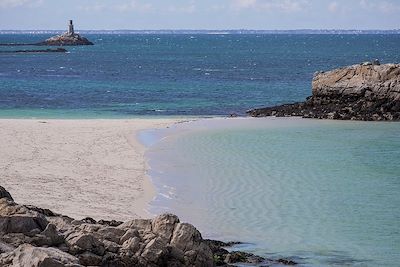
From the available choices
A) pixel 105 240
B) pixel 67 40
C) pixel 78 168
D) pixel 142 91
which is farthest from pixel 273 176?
pixel 67 40

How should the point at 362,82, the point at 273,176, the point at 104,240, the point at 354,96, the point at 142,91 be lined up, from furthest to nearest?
the point at 142,91 → the point at 354,96 → the point at 362,82 → the point at 273,176 → the point at 104,240

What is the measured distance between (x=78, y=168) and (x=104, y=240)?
11.8 m

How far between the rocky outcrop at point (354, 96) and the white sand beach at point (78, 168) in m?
7.81

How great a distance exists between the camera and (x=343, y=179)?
2280 centimetres

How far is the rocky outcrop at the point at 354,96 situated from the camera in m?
37.5

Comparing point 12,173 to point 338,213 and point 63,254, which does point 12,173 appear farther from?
point 63,254

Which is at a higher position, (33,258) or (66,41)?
(33,258)

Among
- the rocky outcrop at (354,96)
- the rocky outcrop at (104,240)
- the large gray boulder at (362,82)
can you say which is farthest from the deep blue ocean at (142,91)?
the rocky outcrop at (104,240)

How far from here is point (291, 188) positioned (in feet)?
70.5

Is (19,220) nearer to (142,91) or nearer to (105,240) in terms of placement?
(105,240)

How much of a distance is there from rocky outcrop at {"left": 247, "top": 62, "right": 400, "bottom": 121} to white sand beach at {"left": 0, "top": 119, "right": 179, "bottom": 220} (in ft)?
25.6

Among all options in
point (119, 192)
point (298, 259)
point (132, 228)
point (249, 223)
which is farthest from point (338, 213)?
point (132, 228)

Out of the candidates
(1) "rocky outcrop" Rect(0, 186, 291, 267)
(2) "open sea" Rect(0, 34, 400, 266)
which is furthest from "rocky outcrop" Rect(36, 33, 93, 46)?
(1) "rocky outcrop" Rect(0, 186, 291, 267)

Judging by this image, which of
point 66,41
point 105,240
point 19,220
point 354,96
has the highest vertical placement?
point 19,220
